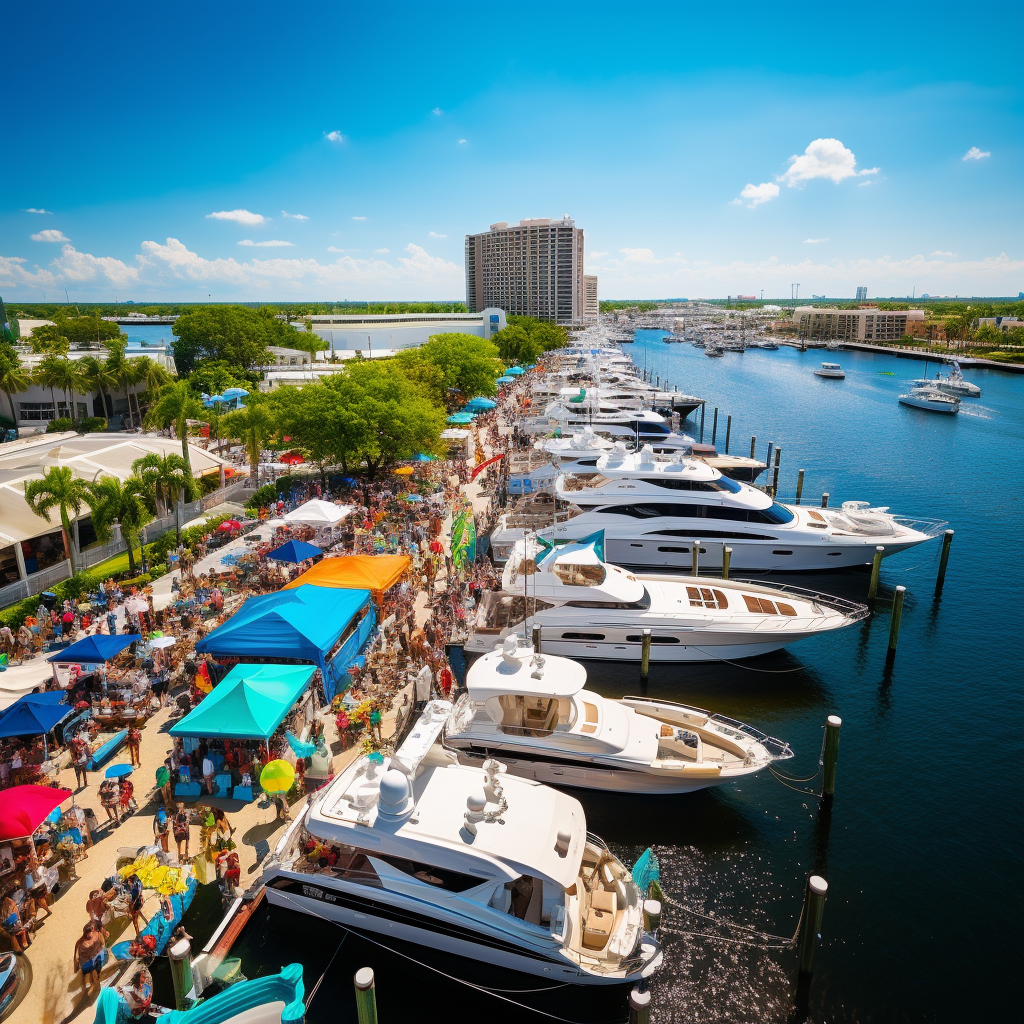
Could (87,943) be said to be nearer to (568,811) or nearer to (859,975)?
(568,811)

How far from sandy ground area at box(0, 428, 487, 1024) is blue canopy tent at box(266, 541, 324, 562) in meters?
7.32

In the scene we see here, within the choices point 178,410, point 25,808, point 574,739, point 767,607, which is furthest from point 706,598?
point 178,410

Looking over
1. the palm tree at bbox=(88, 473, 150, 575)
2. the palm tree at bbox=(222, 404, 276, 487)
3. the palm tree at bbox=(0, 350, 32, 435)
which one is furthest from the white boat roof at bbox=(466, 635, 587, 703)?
the palm tree at bbox=(0, 350, 32, 435)

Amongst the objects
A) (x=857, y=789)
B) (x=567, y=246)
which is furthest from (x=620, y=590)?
(x=567, y=246)

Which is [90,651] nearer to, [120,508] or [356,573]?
[356,573]

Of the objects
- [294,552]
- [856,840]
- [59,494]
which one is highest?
[59,494]

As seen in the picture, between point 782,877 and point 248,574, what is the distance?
1996 centimetres

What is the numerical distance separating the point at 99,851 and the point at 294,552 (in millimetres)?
12310

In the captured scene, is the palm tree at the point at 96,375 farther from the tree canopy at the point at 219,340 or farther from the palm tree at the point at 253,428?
the tree canopy at the point at 219,340

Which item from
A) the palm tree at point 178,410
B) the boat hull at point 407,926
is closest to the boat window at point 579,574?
the boat hull at point 407,926

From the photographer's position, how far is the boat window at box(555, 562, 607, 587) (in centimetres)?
1967

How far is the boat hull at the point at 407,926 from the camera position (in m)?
9.91

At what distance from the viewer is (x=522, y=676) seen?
558 inches

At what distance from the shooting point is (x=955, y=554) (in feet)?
99.7
